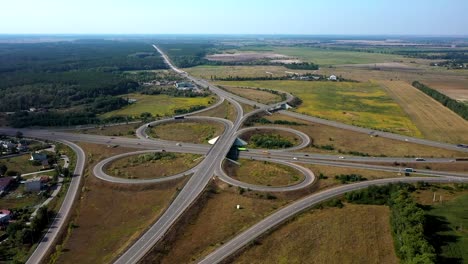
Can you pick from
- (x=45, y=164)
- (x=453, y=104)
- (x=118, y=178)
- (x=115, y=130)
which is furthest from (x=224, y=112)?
(x=453, y=104)

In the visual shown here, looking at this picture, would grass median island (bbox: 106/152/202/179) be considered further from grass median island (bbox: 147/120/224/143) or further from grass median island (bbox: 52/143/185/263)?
grass median island (bbox: 147/120/224/143)

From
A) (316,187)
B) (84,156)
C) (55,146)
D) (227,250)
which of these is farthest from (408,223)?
(55,146)

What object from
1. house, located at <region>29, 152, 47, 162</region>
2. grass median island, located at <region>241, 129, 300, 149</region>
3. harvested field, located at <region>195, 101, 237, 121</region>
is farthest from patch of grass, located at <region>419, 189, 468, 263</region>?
house, located at <region>29, 152, 47, 162</region>

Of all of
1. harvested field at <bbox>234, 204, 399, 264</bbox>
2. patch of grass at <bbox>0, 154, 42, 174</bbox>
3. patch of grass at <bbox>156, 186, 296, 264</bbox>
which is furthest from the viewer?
patch of grass at <bbox>0, 154, 42, 174</bbox>

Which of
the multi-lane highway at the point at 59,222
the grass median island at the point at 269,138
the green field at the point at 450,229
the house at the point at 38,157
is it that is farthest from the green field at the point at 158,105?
the green field at the point at 450,229

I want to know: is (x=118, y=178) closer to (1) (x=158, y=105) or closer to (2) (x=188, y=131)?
(2) (x=188, y=131)

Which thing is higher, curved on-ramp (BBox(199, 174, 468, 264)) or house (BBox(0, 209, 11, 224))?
curved on-ramp (BBox(199, 174, 468, 264))
